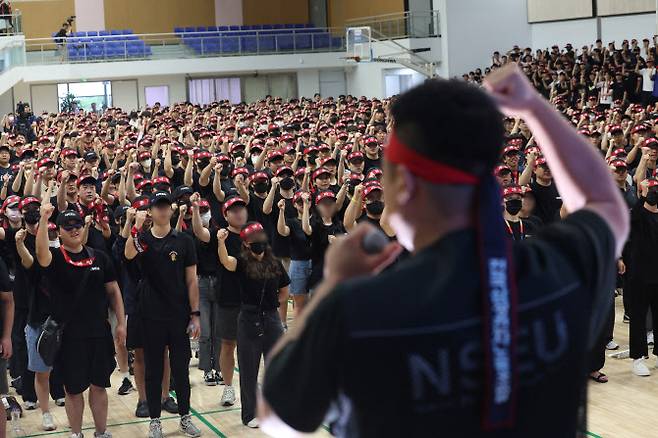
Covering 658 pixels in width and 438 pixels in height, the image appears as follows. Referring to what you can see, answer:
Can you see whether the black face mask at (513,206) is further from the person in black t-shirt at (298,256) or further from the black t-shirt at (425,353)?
the black t-shirt at (425,353)

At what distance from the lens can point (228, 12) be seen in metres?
46.3

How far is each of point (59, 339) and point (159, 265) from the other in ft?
3.45

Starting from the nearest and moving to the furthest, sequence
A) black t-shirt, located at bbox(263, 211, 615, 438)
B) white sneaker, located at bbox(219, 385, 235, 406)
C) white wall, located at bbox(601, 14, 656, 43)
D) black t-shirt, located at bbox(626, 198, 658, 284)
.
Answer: black t-shirt, located at bbox(263, 211, 615, 438)
white sneaker, located at bbox(219, 385, 235, 406)
black t-shirt, located at bbox(626, 198, 658, 284)
white wall, located at bbox(601, 14, 656, 43)

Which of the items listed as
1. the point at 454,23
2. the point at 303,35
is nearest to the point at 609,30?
the point at 454,23

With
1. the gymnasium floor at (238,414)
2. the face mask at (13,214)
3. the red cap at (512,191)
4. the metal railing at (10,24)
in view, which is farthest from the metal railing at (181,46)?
the red cap at (512,191)

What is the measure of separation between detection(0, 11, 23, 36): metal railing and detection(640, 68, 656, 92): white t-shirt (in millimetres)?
21320

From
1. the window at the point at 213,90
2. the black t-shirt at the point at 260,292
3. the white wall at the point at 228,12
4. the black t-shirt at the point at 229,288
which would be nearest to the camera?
the black t-shirt at the point at 260,292

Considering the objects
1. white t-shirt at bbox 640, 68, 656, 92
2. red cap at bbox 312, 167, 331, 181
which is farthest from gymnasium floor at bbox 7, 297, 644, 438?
white t-shirt at bbox 640, 68, 656, 92

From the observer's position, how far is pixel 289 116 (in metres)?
26.5

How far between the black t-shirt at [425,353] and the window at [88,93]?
130 feet

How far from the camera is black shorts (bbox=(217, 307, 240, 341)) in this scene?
9.31 meters

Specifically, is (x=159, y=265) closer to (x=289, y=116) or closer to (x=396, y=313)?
(x=396, y=313)

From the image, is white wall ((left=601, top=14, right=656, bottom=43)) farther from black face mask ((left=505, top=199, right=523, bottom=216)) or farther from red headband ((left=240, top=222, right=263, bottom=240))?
red headband ((left=240, top=222, right=263, bottom=240))

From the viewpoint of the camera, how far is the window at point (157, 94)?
133 feet
